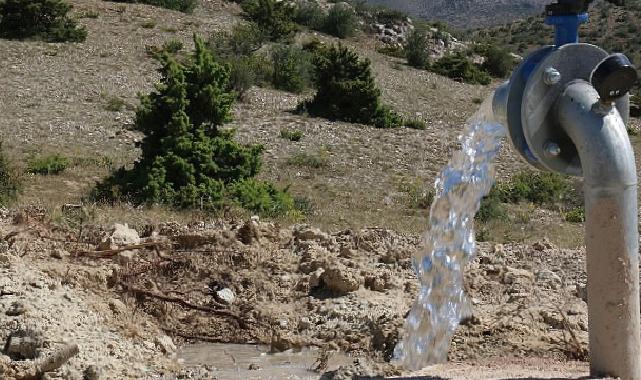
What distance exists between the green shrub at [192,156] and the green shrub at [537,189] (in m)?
4.13

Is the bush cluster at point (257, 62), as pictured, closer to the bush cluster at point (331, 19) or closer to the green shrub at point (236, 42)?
the green shrub at point (236, 42)

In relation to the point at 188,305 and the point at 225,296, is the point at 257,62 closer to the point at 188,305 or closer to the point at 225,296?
the point at 225,296

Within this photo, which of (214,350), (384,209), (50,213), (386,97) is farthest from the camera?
(386,97)

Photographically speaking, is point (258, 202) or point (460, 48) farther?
point (460, 48)

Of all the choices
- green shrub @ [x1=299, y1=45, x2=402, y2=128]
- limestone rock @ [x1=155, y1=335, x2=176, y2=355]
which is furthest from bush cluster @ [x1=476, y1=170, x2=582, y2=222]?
limestone rock @ [x1=155, y1=335, x2=176, y2=355]

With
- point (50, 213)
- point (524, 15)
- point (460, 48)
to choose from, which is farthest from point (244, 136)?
point (524, 15)

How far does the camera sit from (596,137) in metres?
3.05

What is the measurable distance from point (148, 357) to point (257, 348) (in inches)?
27.6

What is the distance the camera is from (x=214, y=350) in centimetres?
514

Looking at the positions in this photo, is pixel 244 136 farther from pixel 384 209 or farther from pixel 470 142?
pixel 470 142

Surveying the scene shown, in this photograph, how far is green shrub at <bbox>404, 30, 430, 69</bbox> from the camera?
2489 centimetres

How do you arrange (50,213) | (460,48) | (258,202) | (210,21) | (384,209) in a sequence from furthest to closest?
1. (460,48)
2. (210,21)
3. (384,209)
4. (258,202)
5. (50,213)

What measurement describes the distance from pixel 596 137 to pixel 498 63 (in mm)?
24115

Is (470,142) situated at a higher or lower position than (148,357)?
higher
